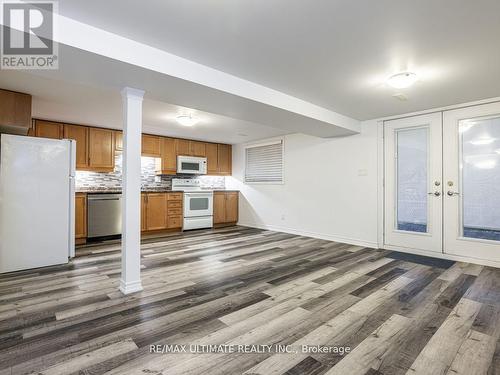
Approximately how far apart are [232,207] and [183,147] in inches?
79.7

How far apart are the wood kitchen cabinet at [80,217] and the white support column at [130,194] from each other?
105 inches

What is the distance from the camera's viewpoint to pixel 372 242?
4.62 metres

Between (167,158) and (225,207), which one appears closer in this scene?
(167,158)

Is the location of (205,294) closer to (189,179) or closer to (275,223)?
(275,223)

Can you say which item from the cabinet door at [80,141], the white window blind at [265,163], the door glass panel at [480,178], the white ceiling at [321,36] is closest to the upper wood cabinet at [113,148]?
the cabinet door at [80,141]

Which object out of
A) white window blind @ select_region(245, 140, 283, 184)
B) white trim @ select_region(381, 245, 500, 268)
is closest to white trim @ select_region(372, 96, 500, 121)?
white trim @ select_region(381, 245, 500, 268)

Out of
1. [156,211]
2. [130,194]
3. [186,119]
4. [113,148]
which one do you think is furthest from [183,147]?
[130,194]

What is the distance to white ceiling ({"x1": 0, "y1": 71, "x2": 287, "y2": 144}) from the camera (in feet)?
10.1

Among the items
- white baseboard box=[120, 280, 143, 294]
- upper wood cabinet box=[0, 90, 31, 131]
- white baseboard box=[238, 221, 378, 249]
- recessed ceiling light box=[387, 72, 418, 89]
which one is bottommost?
white baseboard box=[120, 280, 143, 294]

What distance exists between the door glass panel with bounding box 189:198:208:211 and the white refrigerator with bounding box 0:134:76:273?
2.82m

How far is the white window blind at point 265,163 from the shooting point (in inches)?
248

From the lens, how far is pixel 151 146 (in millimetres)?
6004

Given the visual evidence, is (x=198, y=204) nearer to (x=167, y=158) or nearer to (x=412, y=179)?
(x=167, y=158)

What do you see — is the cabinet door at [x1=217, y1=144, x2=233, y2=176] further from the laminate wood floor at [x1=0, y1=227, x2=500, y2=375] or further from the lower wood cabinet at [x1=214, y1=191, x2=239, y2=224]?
the laminate wood floor at [x1=0, y1=227, x2=500, y2=375]
